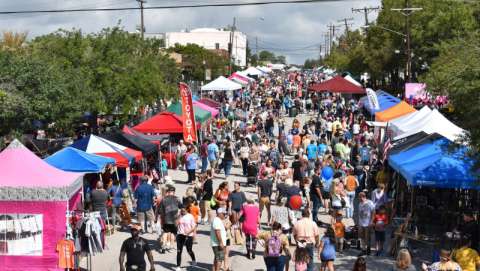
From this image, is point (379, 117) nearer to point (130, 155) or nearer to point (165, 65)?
point (130, 155)

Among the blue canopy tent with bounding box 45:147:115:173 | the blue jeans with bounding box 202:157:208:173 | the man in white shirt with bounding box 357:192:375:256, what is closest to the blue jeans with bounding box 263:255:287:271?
the man in white shirt with bounding box 357:192:375:256

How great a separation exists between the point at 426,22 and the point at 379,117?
79.4 feet

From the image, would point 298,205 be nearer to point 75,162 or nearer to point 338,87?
point 75,162

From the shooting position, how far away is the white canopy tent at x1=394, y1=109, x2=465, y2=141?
18703 mm

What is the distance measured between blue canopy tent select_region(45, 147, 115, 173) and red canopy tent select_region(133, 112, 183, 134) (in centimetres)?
979

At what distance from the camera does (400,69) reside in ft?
186

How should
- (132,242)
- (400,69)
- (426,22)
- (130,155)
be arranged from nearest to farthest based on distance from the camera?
(132,242)
(130,155)
(426,22)
(400,69)

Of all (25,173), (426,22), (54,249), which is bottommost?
(54,249)

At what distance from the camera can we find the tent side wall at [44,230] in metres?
12.8

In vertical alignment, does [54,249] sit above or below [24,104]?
below

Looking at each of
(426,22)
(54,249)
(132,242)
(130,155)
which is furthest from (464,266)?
(426,22)

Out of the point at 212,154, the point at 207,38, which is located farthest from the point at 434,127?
the point at 207,38

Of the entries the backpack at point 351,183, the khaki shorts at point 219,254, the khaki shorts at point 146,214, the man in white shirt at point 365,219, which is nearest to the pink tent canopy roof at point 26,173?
the khaki shorts at point 219,254

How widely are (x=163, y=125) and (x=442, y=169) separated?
14.3m
